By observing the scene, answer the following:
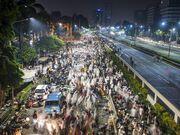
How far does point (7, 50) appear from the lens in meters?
27.6

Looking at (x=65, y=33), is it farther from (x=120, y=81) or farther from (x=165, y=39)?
(x=120, y=81)

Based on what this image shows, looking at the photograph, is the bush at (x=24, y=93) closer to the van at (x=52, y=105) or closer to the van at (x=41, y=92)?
the van at (x=41, y=92)

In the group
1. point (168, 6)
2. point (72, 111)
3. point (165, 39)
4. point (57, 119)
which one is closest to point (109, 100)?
point (72, 111)

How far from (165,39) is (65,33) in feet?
167

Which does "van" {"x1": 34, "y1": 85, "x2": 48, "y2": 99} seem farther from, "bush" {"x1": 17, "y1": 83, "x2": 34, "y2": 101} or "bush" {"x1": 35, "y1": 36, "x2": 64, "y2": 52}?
"bush" {"x1": 35, "y1": 36, "x2": 64, "y2": 52}

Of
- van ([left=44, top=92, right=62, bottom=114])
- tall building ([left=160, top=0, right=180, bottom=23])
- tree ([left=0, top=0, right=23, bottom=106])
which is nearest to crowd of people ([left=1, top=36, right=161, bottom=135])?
van ([left=44, top=92, right=62, bottom=114])

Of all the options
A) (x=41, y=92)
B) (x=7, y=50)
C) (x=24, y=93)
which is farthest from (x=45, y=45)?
(x=7, y=50)

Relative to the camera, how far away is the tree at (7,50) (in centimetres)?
2547

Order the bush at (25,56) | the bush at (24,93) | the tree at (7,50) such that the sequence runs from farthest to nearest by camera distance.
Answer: the bush at (25,56) → the bush at (24,93) → the tree at (7,50)

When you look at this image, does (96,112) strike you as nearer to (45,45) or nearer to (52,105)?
(52,105)

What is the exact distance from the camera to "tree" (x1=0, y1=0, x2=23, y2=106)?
2547 centimetres

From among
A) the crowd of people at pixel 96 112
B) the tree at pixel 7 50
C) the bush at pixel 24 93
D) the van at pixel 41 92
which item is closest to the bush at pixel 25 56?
the crowd of people at pixel 96 112

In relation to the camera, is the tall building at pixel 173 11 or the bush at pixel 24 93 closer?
the bush at pixel 24 93

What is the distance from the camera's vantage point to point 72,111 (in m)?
30.2
